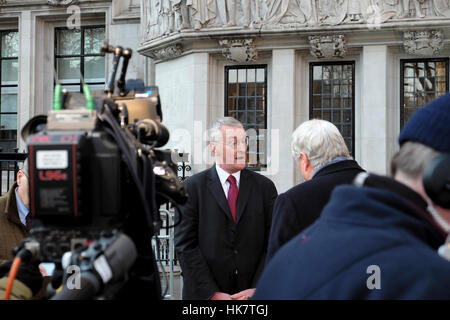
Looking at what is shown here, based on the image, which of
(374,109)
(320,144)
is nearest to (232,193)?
(320,144)

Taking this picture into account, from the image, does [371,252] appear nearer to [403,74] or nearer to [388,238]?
[388,238]

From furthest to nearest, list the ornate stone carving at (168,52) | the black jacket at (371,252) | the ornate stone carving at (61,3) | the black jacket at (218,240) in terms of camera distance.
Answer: the ornate stone carving at (61,3) → the ornate stone carving at (168,52) → the black jacket at (218,240) → the black jacket at (371,252)

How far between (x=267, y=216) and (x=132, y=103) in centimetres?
207

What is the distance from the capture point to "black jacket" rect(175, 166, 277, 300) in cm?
400

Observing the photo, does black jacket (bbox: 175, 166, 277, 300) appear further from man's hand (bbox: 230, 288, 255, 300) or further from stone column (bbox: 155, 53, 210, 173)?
stone column (bbox: 155, 53, 210, 173)

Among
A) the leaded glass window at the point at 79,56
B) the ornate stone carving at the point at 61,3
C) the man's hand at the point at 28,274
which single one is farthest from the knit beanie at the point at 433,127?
the ornate stone carving at the point at 61,3

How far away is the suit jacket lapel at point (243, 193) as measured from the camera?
415 cm

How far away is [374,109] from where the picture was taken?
10.1 meters

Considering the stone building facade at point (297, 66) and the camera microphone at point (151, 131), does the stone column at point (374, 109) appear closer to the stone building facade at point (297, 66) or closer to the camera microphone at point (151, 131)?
the stone building facade at point (297, 66)

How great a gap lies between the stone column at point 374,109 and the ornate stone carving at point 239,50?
75.9 inches

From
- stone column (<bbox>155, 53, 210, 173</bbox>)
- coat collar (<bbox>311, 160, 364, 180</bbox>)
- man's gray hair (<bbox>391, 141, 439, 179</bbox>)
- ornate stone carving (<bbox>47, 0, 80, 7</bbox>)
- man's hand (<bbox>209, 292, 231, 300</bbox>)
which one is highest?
ornate stone carving (<bbox>47, 0, 80, 7</bbox>)

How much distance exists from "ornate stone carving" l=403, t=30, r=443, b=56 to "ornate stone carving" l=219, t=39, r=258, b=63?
8.47ft

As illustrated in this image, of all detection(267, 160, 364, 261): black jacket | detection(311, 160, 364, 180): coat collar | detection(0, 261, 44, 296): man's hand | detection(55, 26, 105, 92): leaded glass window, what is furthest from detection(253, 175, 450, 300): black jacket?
detection(55, 26, 105, 92): leaded glass window

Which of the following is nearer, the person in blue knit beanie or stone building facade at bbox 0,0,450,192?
the person in blue knit beanie
